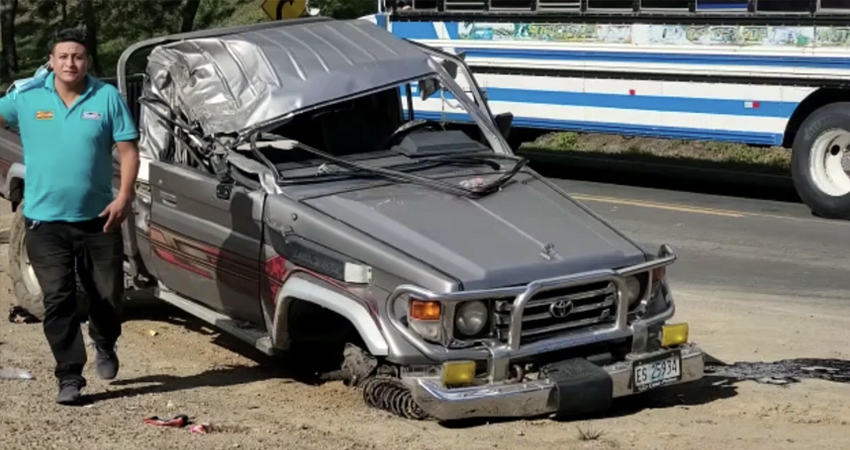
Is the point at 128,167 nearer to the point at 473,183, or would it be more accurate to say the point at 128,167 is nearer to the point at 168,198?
the point at 168,198

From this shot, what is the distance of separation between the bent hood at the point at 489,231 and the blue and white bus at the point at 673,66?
748 cm

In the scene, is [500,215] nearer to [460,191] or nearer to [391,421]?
[460,191]

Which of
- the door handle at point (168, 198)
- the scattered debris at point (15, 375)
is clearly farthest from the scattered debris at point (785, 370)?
the scattered debris at point (15, 375)

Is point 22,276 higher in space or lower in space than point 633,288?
lower

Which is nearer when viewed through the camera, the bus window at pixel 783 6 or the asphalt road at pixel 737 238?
the asphalt road at pixel 737 238

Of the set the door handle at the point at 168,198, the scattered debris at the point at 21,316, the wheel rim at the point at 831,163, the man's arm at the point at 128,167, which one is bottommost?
the wheel rim at the point at 831,163

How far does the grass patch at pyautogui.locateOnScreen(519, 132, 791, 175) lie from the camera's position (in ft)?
61.2

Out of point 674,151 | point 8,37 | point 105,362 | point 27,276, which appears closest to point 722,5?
point 674,151

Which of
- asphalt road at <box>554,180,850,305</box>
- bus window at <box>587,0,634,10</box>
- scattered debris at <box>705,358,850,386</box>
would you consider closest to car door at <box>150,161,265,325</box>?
scattered debris at <box>705,358,850,386</box>

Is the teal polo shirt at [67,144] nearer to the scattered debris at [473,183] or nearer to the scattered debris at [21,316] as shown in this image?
the scattered debris at [473,183]

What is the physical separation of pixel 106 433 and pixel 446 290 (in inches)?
64.2

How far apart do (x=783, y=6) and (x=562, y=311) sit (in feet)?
28.4

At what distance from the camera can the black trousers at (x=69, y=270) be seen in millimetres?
7027

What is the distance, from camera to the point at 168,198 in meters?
8.12
